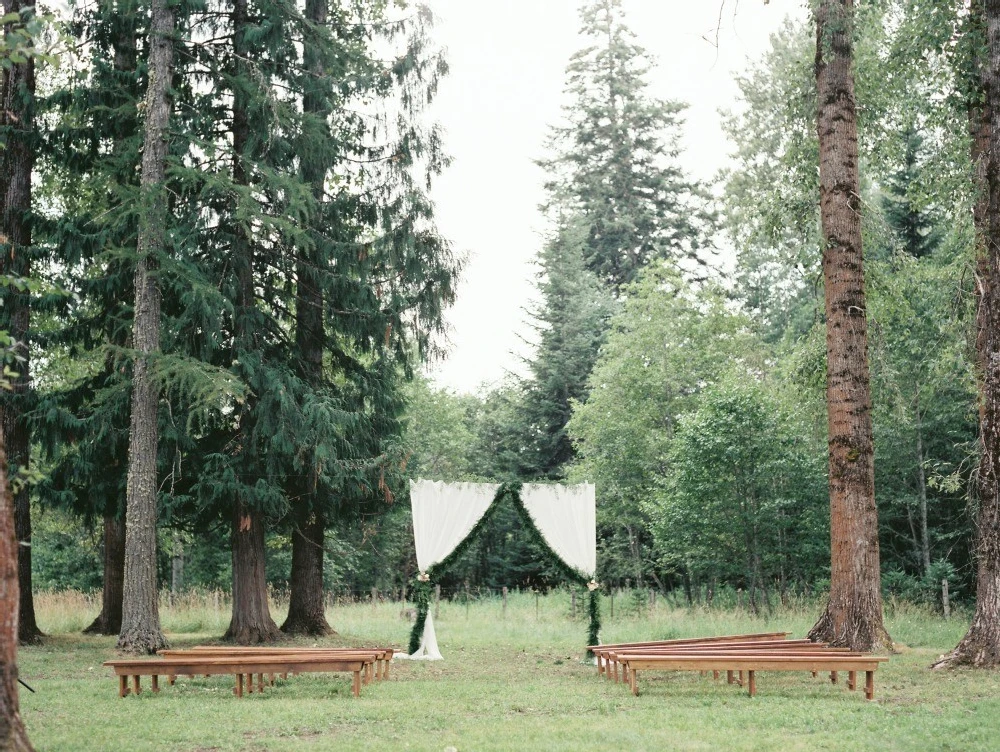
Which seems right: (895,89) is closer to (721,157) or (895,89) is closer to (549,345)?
(549,345)

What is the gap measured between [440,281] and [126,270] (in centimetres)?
497

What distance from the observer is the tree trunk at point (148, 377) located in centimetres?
1295

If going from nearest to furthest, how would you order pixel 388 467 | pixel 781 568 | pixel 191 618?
pixel 388 467, pixel 191 618, pixel 781 568

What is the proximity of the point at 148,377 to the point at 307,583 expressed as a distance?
477cm

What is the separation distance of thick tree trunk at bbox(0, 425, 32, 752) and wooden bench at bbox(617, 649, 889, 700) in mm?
5892

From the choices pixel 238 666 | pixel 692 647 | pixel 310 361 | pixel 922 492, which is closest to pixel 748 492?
pixel 922 492

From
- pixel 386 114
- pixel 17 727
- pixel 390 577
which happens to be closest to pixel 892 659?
pixel 17 727

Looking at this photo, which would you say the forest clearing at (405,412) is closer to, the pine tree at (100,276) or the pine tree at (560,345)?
the pine tree at (100,276)

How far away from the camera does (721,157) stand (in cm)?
3253

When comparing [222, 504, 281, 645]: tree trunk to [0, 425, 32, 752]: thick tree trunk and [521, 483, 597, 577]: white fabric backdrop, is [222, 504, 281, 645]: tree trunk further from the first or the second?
[0, 425, 32, 752]: thick tree trunk

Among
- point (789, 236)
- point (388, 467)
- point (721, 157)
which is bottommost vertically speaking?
point (388, 467)

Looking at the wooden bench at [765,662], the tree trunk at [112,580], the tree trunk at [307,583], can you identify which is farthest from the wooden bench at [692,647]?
the tree trunk at [112,580]

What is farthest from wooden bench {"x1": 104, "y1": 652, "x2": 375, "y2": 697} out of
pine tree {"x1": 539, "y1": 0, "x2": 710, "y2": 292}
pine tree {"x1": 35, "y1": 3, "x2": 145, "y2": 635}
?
pine tree {"x1": 539, "y1": 0, "x2": 710, "y2": 292}

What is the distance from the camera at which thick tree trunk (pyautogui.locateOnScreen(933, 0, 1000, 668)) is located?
10.4 metres
